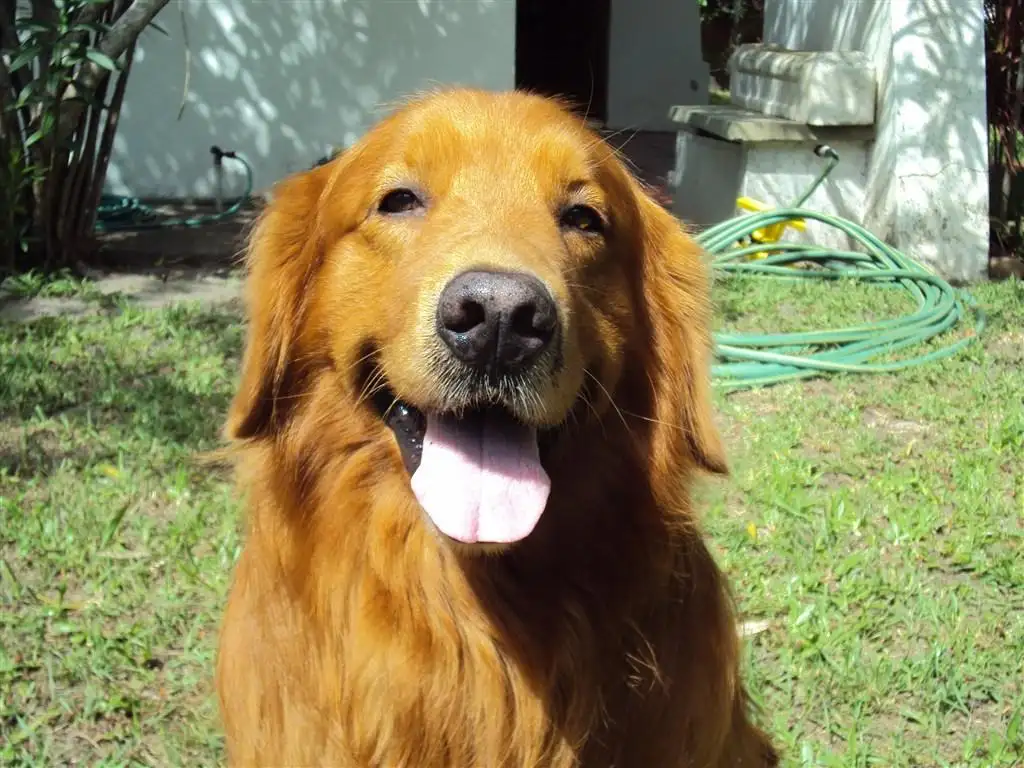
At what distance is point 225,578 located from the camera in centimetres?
380

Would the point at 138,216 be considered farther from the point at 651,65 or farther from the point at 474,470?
the point at 651,65

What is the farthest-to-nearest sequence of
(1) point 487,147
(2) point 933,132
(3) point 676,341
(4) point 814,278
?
(2) point 933,132
(4) point 814,278
(3) point 676,341
(1) point 487,147

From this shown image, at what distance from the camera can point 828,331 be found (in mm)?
6434

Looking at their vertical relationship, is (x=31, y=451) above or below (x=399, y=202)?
below

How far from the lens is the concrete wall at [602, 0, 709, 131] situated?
58.5 ft

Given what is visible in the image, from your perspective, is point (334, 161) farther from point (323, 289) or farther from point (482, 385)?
point (482, 385)

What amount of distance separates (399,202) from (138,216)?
748 centimetres

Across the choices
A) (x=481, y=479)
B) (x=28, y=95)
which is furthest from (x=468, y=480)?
(x=28, y=95)

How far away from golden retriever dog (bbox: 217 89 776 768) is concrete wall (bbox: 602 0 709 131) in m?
15.8

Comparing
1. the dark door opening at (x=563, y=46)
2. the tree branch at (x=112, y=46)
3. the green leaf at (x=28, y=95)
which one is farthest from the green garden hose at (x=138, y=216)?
the dark door opening at (x=563, y=46)

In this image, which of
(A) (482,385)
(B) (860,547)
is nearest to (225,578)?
(A) (482,385)

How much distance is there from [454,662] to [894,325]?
5010mm

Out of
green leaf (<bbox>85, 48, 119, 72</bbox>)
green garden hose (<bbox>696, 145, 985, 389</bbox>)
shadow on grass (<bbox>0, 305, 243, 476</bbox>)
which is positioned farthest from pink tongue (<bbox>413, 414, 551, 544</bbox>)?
green leaf (<bbox>85, 48, 119, 72</bbox>)

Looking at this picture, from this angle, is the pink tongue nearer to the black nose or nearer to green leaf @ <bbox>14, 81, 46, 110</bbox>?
the black nose
